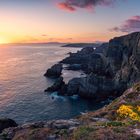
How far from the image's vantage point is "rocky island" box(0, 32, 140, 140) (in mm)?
19422

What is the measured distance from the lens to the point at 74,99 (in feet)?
334

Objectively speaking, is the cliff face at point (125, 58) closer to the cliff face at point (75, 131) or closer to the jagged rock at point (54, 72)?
the jagged rock at point (54, 72)

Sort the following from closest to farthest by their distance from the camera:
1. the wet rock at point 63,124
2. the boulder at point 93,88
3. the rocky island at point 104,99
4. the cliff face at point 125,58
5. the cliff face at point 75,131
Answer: the cliff face at point 75,131
the rocky island at point 104,99
the wet rock at point 63,124
the boulder at point 93,88
the cliff face at point 125,58

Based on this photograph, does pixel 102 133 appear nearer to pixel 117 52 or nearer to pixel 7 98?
pixel 7 98

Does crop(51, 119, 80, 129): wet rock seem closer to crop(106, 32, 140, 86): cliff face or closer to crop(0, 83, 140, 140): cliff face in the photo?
crop(0, 83, 140, 140): cliff face

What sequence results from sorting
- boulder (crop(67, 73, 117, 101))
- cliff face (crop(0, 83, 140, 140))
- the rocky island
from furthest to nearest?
1. boulder (crop(67, 73, 117, 101))
2. the rocky island
3. cliff face (crop(0, 83, 140, 140))

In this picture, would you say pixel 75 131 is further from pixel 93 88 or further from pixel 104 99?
pixel 93 88

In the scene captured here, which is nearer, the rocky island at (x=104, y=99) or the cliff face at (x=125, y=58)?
the rocky island at (x=104, y=99)

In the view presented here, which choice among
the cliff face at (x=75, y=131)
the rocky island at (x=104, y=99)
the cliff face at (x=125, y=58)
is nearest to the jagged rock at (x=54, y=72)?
the rocky island at (x=104, y=99)

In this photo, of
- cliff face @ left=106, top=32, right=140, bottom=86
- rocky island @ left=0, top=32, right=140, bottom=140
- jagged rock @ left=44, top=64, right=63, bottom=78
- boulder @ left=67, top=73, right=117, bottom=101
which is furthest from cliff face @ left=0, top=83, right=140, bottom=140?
jagged rock @ left=44, top=64, right=63, bottom=78

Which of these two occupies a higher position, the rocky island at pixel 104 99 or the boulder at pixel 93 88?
the rocky island at pixel 104 99

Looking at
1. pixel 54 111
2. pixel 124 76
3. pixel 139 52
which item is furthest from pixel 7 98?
pixel 139 52

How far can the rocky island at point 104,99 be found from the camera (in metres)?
19.4

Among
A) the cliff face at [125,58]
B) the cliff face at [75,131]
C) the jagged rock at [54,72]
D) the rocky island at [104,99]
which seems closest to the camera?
the cliff face at [75,131]
